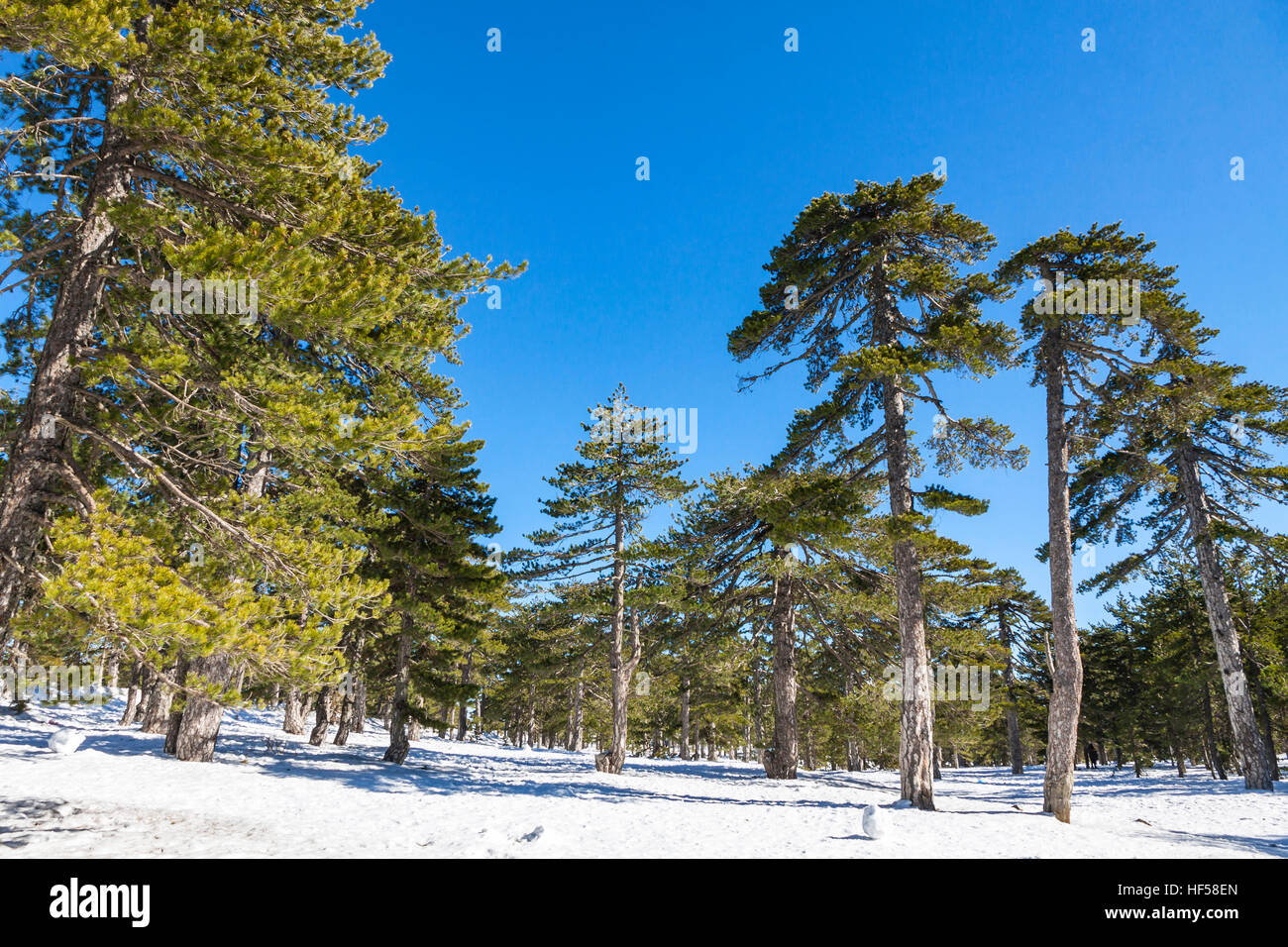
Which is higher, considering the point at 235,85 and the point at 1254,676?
the point at 235,85

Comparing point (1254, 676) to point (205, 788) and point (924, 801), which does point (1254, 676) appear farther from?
point (205, 788)

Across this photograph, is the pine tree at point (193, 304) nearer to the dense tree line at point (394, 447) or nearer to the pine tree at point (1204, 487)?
the dense tree line at point (394, 447)

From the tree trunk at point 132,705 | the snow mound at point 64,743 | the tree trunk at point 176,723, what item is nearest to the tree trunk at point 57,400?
the tree trunk at point 176,723

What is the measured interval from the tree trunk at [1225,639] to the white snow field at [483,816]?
1198 millimetres

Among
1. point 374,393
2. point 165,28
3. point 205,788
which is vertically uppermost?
point 165,28

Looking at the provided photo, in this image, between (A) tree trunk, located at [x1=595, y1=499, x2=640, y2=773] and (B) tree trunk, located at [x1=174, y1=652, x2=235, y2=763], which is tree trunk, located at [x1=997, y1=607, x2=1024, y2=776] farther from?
(B) tree trunk, located at [x1=174, y1=652, x2=235, y2=763]

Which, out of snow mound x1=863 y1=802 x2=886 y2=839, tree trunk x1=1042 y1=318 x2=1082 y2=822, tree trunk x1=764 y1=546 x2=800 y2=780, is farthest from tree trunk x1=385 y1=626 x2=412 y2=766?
tree trunk x1=1042 y1=318 x2=1082 y2=822

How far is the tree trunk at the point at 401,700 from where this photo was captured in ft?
56.5

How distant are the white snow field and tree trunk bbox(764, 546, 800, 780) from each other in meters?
4.91

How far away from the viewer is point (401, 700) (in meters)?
17.5

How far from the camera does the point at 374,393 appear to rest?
10.2 meters
